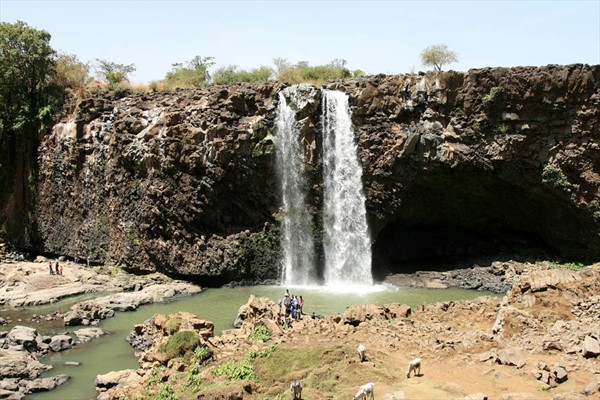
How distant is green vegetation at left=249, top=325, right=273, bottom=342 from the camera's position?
1625 centimetres

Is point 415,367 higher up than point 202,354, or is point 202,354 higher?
point 415,367

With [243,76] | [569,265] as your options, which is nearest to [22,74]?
[243,76]

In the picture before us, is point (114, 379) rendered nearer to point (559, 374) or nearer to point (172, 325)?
point (172, 325)

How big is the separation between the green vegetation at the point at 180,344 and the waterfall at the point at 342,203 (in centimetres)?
1497

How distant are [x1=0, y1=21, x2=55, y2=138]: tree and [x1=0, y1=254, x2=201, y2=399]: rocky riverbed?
982 centimetres

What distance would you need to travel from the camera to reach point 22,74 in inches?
1404

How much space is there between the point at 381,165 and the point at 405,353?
659 inches

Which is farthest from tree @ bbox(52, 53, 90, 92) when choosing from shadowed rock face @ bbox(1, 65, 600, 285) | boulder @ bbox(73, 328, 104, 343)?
boulder @ bbox(73, 328, 104, 343)

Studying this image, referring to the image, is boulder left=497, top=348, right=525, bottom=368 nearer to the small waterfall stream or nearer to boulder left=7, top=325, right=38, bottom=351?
boulder left=7, top=325, right=38, bottom=351

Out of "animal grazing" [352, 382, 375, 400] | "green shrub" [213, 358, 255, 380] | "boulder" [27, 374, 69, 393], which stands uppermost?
"animal grazing" [352, 382, 375, 400]

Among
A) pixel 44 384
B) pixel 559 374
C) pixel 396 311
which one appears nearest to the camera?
pixel 559 374

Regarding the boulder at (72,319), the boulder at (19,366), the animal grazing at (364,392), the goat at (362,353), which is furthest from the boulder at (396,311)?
the boulder at (72,319)

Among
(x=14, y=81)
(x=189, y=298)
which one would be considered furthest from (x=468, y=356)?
(x=14, y=81)

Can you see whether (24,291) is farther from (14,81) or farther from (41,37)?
(41,37)
